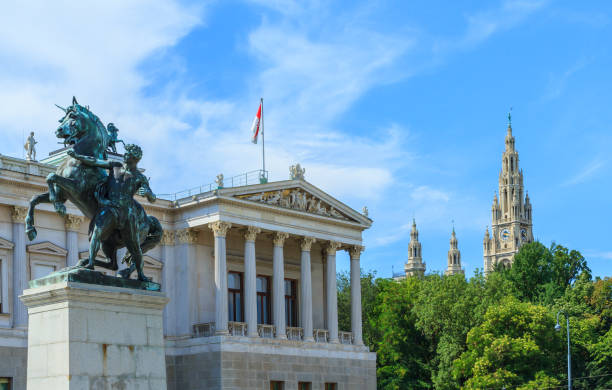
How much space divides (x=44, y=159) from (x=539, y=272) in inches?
1726

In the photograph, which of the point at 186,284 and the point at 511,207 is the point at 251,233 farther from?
the point at 511,207

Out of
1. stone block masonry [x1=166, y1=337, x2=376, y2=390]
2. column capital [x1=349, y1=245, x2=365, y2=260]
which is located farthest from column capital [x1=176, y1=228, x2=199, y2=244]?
column capital [x1=349, y1=245, x2=365, y2=260]

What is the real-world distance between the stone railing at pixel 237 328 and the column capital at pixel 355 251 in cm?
1093

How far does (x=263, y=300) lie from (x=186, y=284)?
6109 millimetres

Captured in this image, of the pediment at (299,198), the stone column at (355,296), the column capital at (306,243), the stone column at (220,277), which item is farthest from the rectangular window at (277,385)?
the pediment at (299,198)

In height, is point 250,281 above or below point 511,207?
below

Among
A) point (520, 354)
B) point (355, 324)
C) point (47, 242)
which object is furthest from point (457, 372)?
point (47, 242)

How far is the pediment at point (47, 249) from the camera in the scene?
48219mm

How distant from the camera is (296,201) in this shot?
5806cm

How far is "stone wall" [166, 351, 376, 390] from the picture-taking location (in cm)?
5141

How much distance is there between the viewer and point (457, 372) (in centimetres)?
6475

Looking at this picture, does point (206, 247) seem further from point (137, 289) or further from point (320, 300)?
point (137, 289)

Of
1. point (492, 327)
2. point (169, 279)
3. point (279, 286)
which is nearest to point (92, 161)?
point (169, 279)

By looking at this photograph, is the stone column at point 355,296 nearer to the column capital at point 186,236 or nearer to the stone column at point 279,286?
the stone column at point 279,286
